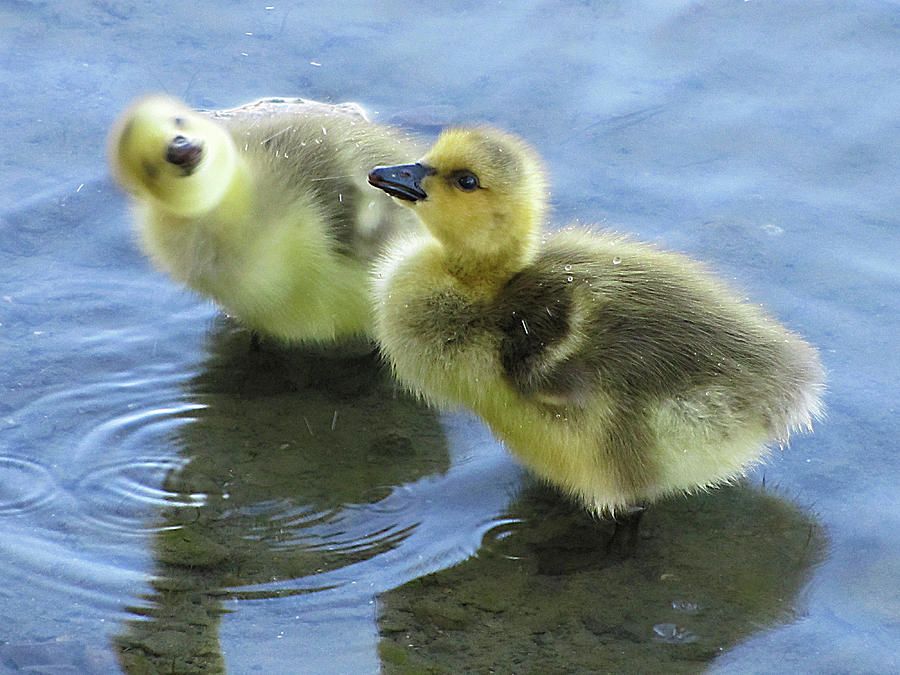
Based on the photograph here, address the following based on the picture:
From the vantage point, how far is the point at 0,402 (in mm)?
2863

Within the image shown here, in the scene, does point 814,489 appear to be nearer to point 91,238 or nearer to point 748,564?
point 748,564

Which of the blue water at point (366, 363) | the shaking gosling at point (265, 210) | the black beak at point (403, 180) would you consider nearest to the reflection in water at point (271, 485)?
the blue water at point (366, 363)

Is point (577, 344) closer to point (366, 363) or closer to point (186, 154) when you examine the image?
point (366, 363)

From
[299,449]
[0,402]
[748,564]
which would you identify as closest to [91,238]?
[0,402]

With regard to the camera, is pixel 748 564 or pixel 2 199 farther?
pixel 2 199

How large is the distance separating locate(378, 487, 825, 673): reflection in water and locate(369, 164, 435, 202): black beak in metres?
0.66

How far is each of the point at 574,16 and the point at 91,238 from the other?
1.80 m

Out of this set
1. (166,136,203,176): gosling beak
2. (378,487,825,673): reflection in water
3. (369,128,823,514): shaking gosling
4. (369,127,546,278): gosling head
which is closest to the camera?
(378,487,825,673): reflection in water

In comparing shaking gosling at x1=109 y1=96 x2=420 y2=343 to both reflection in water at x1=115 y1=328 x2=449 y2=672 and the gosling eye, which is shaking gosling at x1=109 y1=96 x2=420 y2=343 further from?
the gosling eye

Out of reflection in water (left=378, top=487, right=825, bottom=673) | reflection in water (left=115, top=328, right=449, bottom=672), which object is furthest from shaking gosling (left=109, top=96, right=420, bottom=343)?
reflection in water (left=378, top=487, right=825, bottom=673)

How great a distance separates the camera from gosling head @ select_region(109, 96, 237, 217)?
2.85 m

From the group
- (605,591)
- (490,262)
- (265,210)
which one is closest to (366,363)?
(265,210)

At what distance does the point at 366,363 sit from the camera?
313 cm

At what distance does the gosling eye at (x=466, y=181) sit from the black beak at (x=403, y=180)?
0.19 feet
